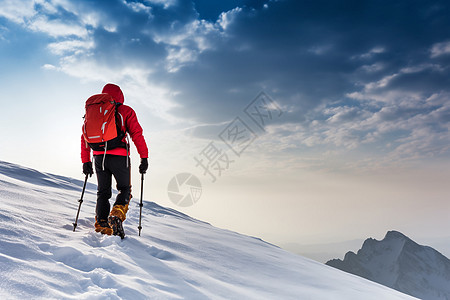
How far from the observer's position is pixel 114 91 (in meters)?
5.23

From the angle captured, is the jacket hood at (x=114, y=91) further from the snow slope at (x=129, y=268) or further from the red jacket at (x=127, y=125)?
the snow slope at (x=129, y=268)

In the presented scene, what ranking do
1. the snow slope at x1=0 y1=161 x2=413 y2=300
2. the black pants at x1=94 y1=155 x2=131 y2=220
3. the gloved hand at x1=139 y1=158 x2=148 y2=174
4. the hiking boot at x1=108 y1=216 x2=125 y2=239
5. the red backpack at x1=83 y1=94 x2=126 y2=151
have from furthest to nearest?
the gloved hand at x1=139 y1=158 x2=148 y2=174 < the black pants at x1=94 y1=155 x2=131 y2=220 < the red backpack at x1=83 y1=94 x2=126 y2=151 < the hiking boot at x1=108 y1=216 x2=125 y2=239 < the snow slope at x1=0 y1=161 x2=413 y2=300

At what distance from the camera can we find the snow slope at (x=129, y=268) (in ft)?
7.83

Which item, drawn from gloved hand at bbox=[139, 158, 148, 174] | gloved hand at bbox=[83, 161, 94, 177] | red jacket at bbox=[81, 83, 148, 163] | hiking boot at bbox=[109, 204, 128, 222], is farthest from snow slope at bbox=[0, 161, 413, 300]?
red jacket at bbox=[81, 83, 148, 163]

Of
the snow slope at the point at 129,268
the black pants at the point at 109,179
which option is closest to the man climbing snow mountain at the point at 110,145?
the black pants at the point at 109,179

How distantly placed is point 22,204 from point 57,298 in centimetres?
381

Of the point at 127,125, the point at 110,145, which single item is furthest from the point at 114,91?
the point at 110,145

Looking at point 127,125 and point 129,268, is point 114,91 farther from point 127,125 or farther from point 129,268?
point 129,268

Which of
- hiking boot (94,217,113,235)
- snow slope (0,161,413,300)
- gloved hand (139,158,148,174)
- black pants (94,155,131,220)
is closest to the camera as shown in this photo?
snow slope (0,161,413,300)

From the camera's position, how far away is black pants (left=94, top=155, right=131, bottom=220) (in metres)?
5.04

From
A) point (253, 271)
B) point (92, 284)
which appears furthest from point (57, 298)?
point (253, 271)

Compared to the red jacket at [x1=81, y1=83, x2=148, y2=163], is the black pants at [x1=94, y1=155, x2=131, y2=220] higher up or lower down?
lower down

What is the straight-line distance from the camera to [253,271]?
432 centimetres

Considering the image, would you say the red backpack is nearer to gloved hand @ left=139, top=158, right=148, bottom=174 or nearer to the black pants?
the black pants
